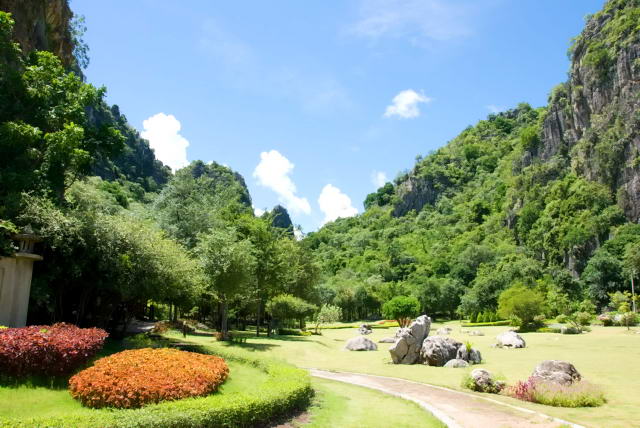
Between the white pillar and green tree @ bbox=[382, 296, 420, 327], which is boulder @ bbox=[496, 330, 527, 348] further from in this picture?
the white pillar

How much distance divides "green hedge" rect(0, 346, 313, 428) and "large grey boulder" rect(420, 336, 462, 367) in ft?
37.2

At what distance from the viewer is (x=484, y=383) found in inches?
598

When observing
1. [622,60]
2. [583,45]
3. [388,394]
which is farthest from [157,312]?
[583,45]

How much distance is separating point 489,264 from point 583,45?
45.9 meters

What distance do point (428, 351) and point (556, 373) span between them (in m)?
8.02

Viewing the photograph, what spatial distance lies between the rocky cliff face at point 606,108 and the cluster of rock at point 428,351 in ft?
201

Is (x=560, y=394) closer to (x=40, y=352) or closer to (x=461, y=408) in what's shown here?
(x=461, y=408)

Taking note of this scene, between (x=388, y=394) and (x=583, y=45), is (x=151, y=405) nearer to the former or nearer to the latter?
(x=388, y=394)

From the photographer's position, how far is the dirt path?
A: 10562 millimetres

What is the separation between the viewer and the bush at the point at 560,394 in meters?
13.0

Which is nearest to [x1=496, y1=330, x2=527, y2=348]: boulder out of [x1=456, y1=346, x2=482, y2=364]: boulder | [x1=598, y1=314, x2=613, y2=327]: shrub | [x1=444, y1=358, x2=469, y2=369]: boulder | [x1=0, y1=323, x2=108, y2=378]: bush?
[x1=456, y1=346, x2=482, y2=364]: boulder

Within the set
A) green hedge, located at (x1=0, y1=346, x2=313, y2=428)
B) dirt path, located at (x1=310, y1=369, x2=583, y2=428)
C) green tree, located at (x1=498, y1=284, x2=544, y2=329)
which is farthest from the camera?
green tree, located at (x1=498, y1=284, x2=544, y2=329)

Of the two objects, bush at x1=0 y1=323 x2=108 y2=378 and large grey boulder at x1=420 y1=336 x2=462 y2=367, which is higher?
bush at x1=0 y1=323 x2=108 y2=378

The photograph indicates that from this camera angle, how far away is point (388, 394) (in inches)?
A: 562
